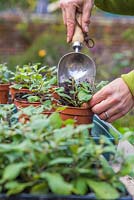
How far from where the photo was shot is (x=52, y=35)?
307 inches

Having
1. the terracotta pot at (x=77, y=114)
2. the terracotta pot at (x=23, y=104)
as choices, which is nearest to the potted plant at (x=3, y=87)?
the terracotta pot at (x=23, y=104)

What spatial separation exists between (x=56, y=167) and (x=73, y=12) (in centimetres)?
131

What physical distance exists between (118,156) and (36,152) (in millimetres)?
206

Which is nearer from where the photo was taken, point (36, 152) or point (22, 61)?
point (36, 152)

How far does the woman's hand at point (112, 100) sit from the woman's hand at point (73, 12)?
53 cm

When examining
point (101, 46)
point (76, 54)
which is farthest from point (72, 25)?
point (101, 46)

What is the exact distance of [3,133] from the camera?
4.72 ft

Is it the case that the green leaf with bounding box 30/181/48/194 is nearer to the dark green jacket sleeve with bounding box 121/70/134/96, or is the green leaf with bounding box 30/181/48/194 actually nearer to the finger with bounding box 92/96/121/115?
the finger with bounding box 92/96/121/115

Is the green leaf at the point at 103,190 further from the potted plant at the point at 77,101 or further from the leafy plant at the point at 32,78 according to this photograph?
the leafy plant at the point at 32,78

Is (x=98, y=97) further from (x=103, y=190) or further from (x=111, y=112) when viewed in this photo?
(x=103, y=190)

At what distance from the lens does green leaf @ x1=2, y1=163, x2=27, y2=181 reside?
4.00 feet

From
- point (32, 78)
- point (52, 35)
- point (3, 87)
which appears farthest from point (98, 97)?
point (52, 35)

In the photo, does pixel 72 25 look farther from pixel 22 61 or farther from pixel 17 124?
pixel 22 61

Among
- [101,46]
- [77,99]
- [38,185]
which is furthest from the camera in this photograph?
[101,46]
